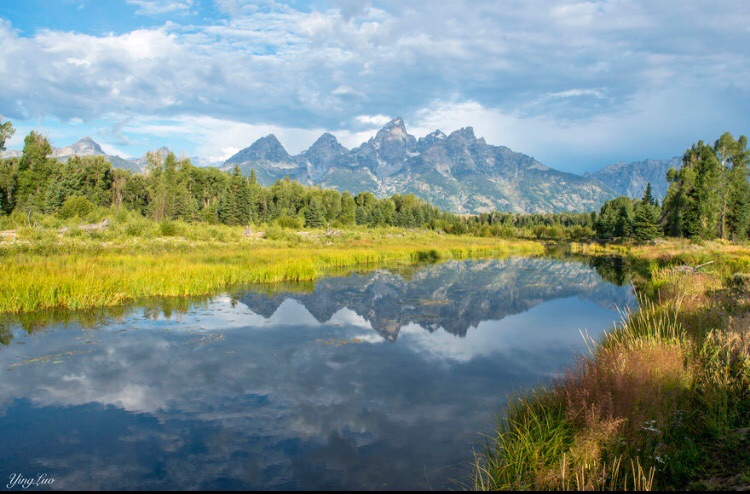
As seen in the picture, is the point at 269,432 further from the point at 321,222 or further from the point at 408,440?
the point at 321,222

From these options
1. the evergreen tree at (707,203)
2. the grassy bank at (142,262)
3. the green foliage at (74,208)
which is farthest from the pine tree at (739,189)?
the green foliage at (74,208)

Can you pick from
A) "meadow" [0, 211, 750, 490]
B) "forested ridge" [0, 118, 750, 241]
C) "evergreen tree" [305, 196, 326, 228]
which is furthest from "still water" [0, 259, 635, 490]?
"evergreen tree" [305, 196, 326, 228]

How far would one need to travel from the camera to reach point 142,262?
2117 cm

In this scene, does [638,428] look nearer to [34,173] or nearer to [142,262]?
[142,262]

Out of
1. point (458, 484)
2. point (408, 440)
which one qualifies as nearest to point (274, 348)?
point (408, 440)

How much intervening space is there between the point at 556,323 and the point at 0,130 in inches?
2426

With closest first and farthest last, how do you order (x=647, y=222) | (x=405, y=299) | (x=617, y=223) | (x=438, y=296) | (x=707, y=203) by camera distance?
(x=405, y=299)
(x=438, y=296)
(x=707, y=203)
(x=647, y=222)
(x=617, y=223)

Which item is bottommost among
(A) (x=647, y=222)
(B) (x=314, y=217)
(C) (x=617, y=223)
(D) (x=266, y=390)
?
(D) (x=266, y=390)

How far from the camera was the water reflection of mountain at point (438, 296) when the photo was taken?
16.8 metres

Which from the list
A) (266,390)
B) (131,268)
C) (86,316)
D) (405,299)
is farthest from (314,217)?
(266,390)

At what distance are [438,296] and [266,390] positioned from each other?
44.1 ft

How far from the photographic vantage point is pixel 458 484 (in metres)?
5.77

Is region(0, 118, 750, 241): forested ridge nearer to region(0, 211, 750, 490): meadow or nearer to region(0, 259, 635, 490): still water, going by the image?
region(0, 259, 635, 490): still water

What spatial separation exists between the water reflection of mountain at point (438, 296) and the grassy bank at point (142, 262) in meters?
2.52
